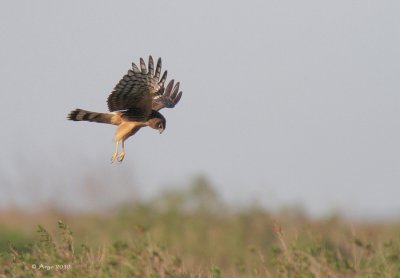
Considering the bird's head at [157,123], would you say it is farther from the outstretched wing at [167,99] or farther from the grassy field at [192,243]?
the grassy field at [192,243]

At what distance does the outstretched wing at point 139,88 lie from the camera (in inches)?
412

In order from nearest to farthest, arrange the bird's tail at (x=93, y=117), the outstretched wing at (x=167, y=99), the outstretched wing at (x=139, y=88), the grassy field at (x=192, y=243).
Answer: the grassy field at (x=192, y=243)
the outstretched wing at (x=139, y=88)
the bird's tail at (x=93, y=117)
the outstretched wing at (x=167, y=99)

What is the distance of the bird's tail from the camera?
424 inches

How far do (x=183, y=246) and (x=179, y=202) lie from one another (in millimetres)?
1278

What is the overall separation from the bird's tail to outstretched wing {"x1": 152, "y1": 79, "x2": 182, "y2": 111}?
51cm

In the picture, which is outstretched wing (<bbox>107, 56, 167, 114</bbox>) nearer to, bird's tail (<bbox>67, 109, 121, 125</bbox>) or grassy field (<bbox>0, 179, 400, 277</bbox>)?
bird's tail (<bbox>67, 109, 121, 125</bbox>)

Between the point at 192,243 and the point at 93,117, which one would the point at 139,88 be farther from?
the point at 192,243

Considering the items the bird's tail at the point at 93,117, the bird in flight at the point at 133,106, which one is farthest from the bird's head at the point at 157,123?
the bird's tail at the point at 93,117

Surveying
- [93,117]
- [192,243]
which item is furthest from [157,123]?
[192,243]

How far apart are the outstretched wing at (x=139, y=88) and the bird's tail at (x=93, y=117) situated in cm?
18

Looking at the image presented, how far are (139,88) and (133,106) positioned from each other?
1.19ft

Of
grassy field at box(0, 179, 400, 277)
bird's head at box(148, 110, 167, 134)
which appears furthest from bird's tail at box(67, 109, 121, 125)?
grassy field at box(0, 179, 400, 277)

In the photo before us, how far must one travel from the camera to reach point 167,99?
1139cm

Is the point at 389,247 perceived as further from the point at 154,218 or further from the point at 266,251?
the point at 154,218
